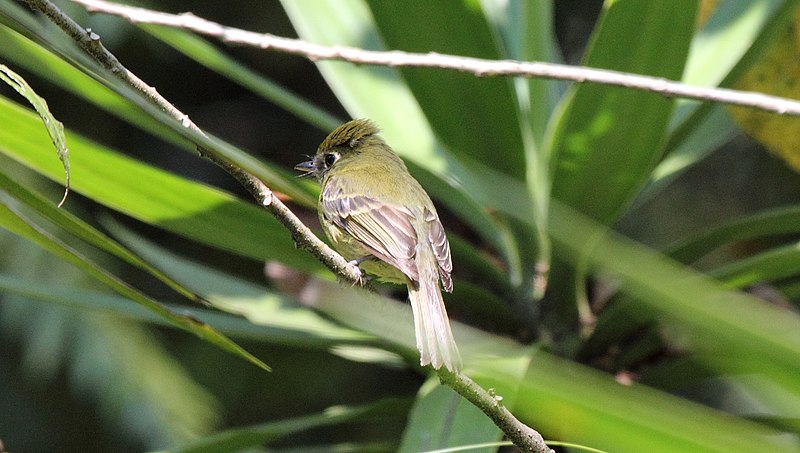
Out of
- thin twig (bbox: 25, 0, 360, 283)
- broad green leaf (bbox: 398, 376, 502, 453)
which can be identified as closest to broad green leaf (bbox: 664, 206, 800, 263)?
broad green leaf (bbox: 398, 376, 502, 453)

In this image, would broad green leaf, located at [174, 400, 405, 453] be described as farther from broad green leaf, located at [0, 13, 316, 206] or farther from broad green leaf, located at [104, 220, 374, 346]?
broad green leaf, located at [0, 13, 316, 206]

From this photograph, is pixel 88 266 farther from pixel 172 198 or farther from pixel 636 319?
pixel 636 319

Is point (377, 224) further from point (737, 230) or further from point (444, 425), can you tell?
point (737, 230)

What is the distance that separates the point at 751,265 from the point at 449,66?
942mm

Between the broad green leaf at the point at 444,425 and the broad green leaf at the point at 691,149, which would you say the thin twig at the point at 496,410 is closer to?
the broad green leaf at the point at 444,425

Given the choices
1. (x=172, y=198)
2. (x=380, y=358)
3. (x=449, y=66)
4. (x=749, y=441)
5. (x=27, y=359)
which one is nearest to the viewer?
(x=749, y=441)

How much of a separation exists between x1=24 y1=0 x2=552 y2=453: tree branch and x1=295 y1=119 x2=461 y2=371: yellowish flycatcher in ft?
1.13

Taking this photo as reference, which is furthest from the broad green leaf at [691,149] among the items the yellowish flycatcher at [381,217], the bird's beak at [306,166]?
the bird's beak at [306,166]

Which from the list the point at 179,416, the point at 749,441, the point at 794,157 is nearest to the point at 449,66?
the point at 749,441

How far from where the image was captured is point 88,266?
0.87 m

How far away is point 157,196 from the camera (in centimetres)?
145

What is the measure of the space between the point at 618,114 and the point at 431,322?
63 cm

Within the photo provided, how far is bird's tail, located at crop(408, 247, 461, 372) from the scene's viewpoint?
0.85 m

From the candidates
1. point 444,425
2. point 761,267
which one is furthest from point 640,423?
point 761,267
